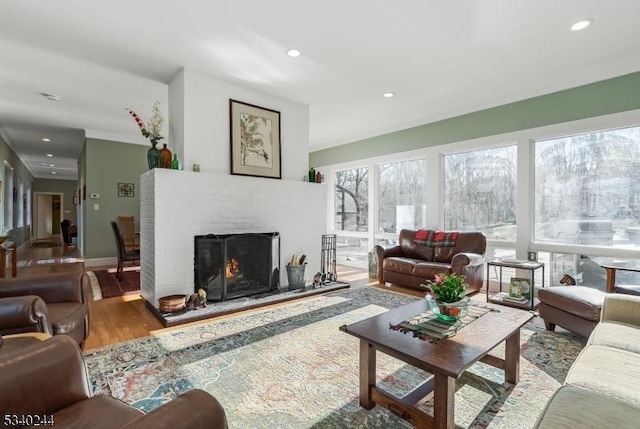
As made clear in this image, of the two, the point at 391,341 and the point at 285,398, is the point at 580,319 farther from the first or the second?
the point at 285,398

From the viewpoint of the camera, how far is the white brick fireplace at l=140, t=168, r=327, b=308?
3387mm

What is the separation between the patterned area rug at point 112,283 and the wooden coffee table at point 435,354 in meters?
3.70

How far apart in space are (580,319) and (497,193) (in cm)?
235

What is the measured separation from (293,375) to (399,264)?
2.83 metres

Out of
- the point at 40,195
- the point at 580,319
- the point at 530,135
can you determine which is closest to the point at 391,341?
the point at 580,319

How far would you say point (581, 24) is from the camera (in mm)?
2670

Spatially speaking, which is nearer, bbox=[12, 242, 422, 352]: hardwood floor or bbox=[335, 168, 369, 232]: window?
bbox=[12, 242, 422, 352]: hardwood floor

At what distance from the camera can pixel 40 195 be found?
13.8 m

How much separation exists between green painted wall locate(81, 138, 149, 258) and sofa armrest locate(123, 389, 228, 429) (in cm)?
685

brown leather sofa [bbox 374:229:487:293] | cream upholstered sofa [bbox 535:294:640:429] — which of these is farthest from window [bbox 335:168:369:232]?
cream upholstered sofa [bbox 535:294:640:429]

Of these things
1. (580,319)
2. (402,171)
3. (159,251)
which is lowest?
(580,319)

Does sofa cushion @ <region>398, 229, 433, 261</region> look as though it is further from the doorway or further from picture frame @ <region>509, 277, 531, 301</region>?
the doorway

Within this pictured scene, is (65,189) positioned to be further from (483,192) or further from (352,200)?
(483,192)

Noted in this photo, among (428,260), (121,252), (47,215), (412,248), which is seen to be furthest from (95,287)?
(47,215)
